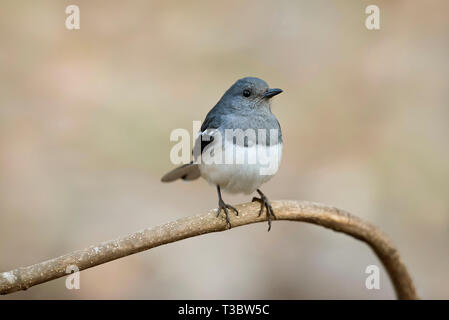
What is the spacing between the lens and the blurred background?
4.48 meters

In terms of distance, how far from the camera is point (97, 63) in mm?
5684

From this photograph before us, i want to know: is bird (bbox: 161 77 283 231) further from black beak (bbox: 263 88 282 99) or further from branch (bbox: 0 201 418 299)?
branch (bbox: 0 201 418 299)

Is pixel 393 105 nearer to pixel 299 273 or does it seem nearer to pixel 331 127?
pixel 331 127

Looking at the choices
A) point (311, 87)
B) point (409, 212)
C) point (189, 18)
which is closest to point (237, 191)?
point (409, 212)

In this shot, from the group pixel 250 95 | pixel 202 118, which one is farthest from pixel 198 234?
pixel 202 118

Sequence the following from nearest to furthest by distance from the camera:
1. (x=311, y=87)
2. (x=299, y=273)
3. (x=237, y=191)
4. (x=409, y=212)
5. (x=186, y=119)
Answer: (x=237, y=191)
(x=299, y=273)
(x=409, y=212)
(x=186, y=119)
(x=311, y=87)

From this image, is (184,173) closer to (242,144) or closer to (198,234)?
(242,144)

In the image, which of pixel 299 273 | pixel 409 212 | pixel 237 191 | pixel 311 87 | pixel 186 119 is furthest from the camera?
pixel 311 87

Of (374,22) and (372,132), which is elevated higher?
(374,22)

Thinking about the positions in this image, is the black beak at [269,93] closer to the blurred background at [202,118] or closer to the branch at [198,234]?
the branch at [198,234]

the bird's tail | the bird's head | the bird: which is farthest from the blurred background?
the bird's head

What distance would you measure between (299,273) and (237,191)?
1.83m

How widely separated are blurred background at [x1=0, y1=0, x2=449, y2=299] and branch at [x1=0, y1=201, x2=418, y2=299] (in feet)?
5.67

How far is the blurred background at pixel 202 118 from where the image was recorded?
448 cm
